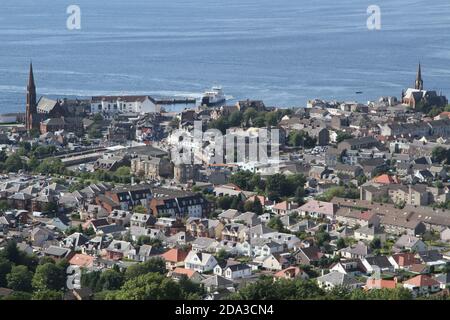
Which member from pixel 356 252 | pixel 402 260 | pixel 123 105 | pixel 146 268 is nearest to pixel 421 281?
pixel 402 260

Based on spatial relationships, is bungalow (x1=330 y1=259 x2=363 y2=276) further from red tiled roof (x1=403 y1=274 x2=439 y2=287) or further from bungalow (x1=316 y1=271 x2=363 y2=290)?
red tiled roof (x1=403 y1=274 x2=439 y2=287)

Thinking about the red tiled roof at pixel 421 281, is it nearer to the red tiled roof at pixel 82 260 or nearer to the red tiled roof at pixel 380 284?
the red tiled roof at pixel 380 284

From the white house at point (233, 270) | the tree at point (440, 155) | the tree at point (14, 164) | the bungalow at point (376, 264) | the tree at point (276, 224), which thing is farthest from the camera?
the tree at point (440, 155)

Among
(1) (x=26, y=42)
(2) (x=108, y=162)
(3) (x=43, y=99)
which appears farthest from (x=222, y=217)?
(1) (x=26, y=42)

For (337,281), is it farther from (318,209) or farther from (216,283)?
(318,209)

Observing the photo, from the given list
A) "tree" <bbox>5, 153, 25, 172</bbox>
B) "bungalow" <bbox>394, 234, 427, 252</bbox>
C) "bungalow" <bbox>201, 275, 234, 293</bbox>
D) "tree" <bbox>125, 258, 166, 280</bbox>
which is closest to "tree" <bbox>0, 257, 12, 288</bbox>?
"tree" <bbox>125, 258, 166, 280</bbox>

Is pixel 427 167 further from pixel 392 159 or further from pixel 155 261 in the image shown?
pixel 155 261

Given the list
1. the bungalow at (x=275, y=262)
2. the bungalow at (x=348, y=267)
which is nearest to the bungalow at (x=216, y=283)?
the bungalow at (x=275, y=262)
